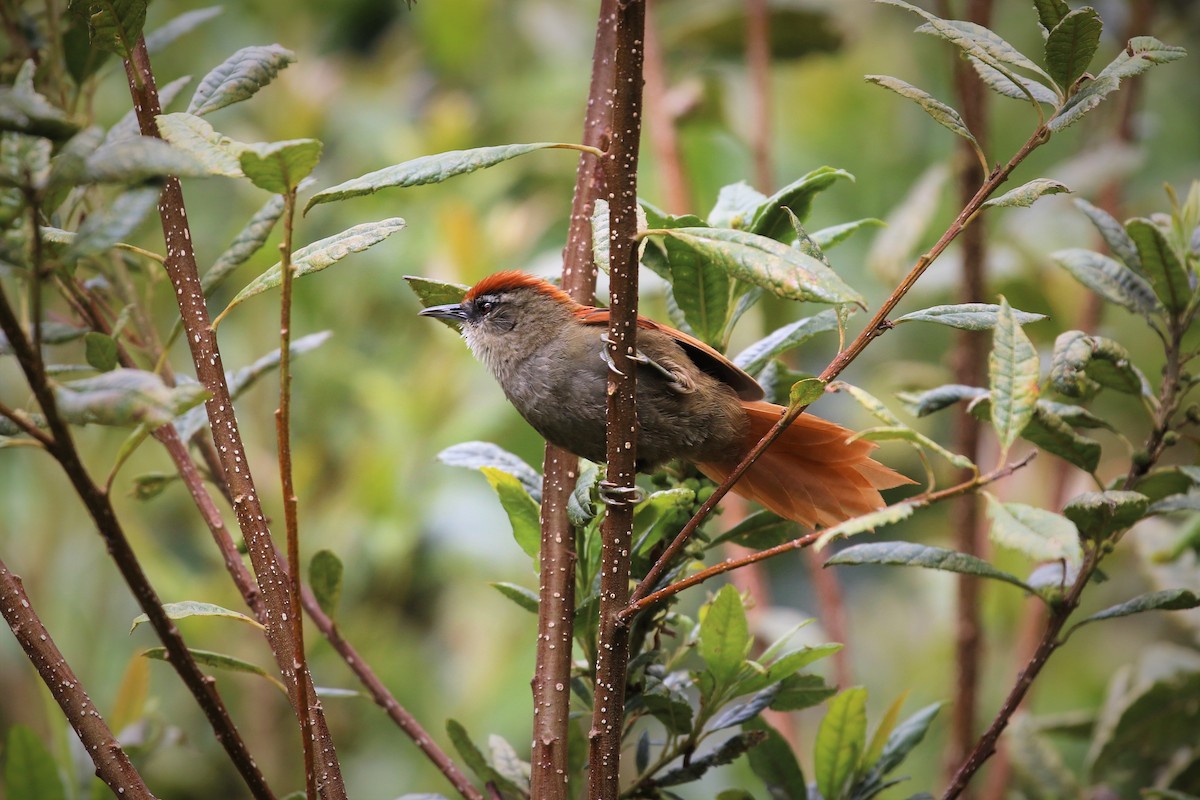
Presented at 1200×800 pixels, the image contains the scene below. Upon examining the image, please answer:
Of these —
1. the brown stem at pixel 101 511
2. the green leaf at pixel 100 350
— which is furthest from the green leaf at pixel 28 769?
the brown stem at pixel 101 511

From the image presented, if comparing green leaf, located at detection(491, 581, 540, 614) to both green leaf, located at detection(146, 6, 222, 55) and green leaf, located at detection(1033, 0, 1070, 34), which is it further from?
green leaf, located at detection(146, 6, 222, 55)

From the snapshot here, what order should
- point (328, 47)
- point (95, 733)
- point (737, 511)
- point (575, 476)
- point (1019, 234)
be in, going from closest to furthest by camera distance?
point (95, 733) < point (575, 476) < point (737, 511) < point (1019, 234) < point (328, 47)

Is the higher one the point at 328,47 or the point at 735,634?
the point at 328,47

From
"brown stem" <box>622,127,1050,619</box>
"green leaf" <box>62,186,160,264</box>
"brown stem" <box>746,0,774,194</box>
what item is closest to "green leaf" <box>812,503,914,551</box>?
"brown stem" <box>622,127,1050,619</box>

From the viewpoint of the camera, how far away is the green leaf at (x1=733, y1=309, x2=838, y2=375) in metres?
1.62

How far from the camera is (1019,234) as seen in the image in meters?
3.36

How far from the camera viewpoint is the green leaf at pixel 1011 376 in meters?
1.25

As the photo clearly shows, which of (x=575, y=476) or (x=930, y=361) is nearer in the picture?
(x=575, y=476)

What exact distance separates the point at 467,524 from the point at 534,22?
2.50 metres

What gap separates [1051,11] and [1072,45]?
8 cm

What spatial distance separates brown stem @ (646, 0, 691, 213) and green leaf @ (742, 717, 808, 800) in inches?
62.9

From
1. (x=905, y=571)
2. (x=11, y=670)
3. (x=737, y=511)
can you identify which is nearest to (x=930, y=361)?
(x=905, y=571)

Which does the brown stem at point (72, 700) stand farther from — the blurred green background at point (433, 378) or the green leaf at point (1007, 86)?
the blurred green background at point (433, 378)

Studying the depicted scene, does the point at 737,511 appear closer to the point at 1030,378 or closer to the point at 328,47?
the point at 1030,378
